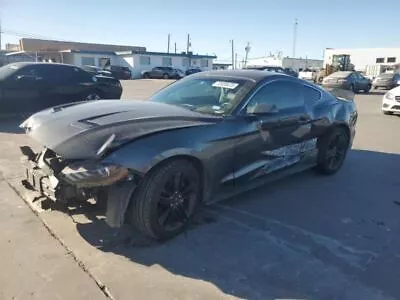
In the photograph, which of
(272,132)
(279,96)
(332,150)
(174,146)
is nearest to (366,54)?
(332,150)

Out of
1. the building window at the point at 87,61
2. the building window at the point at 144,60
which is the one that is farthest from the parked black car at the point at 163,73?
the building window at the point at 87,61

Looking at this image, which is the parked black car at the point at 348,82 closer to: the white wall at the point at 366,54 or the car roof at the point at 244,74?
the car roof at the point at 244,74

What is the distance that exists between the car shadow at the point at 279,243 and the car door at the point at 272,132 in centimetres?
46

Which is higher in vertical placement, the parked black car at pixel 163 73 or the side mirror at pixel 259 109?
the side mirror at pixel 259 109

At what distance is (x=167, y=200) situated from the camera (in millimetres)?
3441

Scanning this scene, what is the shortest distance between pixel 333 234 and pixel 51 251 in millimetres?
2668

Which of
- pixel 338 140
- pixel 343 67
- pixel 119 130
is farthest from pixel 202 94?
pixel 343 67

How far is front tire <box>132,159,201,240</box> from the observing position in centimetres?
324

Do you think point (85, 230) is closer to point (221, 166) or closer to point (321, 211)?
point (221, 166)

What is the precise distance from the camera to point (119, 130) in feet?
10.6

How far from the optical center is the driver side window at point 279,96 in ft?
13.9

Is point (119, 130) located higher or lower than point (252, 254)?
higher

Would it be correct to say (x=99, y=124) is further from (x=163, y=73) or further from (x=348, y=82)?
(x=163, y=73)

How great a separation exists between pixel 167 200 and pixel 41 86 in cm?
760
